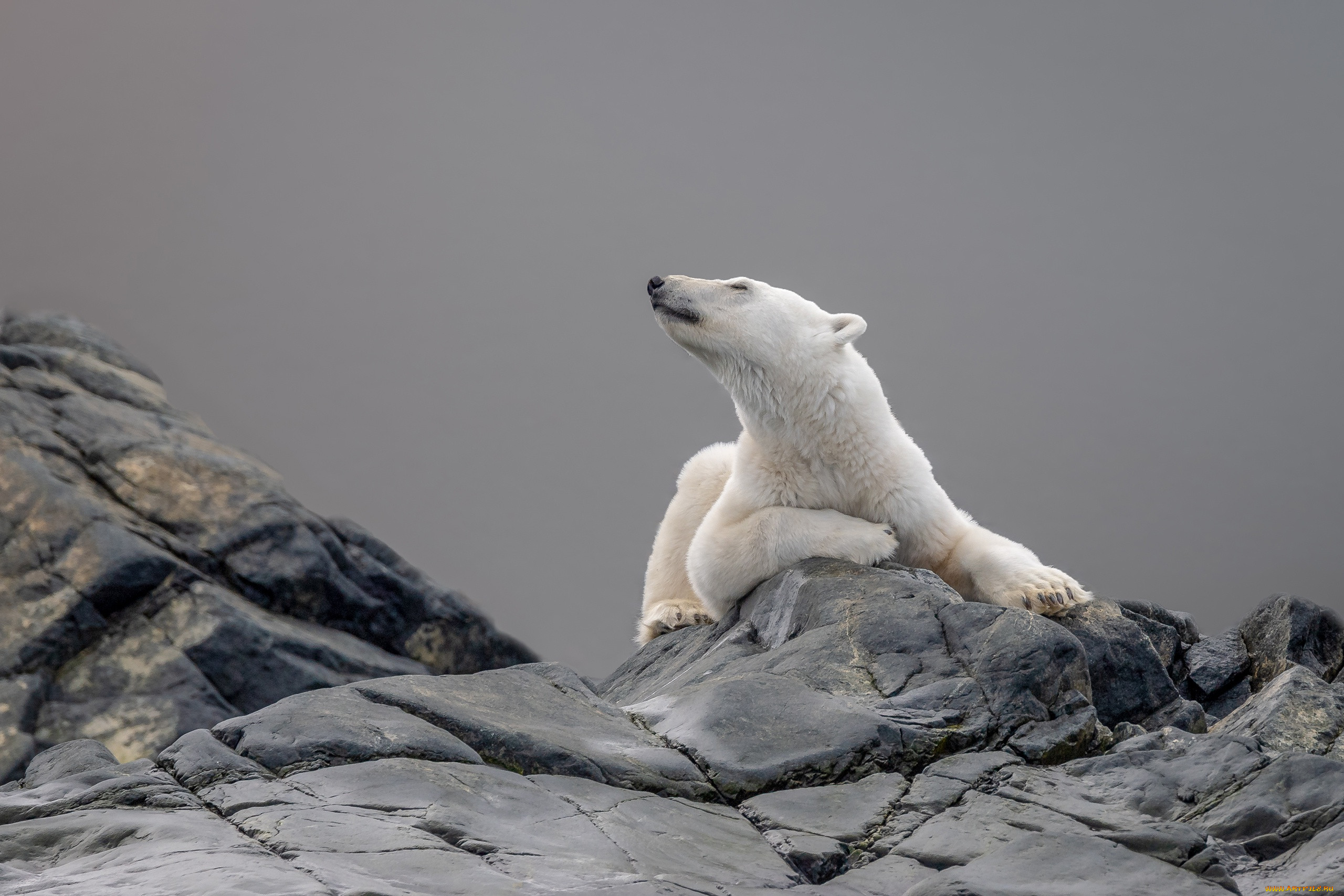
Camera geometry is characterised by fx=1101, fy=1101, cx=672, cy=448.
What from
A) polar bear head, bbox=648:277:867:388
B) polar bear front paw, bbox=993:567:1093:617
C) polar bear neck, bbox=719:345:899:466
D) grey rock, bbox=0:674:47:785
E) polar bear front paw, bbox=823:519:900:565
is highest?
polar bear head, bbox=648:277:867:388

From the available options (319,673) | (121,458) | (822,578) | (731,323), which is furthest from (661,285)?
(121,458)

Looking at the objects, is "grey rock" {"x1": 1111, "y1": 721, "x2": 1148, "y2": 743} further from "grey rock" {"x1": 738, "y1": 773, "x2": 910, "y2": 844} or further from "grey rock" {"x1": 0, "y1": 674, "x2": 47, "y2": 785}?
"grey rock" {"x1": 0, "y1": 674, "x2": 47, "y2": 785}

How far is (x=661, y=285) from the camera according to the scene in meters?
4.97

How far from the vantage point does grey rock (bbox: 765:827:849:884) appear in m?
2.71

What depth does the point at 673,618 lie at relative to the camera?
5.68m

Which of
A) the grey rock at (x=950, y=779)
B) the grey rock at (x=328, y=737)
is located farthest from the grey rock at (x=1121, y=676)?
the grey rock at (x=328, y=737)

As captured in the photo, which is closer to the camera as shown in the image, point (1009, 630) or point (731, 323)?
point (1009, 630)

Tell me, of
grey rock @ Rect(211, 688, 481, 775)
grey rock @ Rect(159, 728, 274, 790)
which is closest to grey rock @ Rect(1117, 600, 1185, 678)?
grey rock @ Rect(211, 688, 481, 775)

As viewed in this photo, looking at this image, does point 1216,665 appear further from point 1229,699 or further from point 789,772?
point 789,772

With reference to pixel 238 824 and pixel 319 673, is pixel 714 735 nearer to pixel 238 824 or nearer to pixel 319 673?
pixel 238 824

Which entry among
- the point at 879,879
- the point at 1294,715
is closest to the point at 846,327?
the point at 1294,715

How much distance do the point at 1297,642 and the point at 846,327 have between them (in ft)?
8.59

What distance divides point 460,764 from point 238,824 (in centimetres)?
59

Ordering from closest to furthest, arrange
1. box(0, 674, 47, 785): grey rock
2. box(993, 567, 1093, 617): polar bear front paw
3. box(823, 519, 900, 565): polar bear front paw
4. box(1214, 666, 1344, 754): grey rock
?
box(1214, 666, 1344, 754): grey rock, box(993, 567, 1093, 617): polar bear front paw, box(823, 519, 900, 565): polar bear front paw, box(0, 674, 47, 785): grey rock
